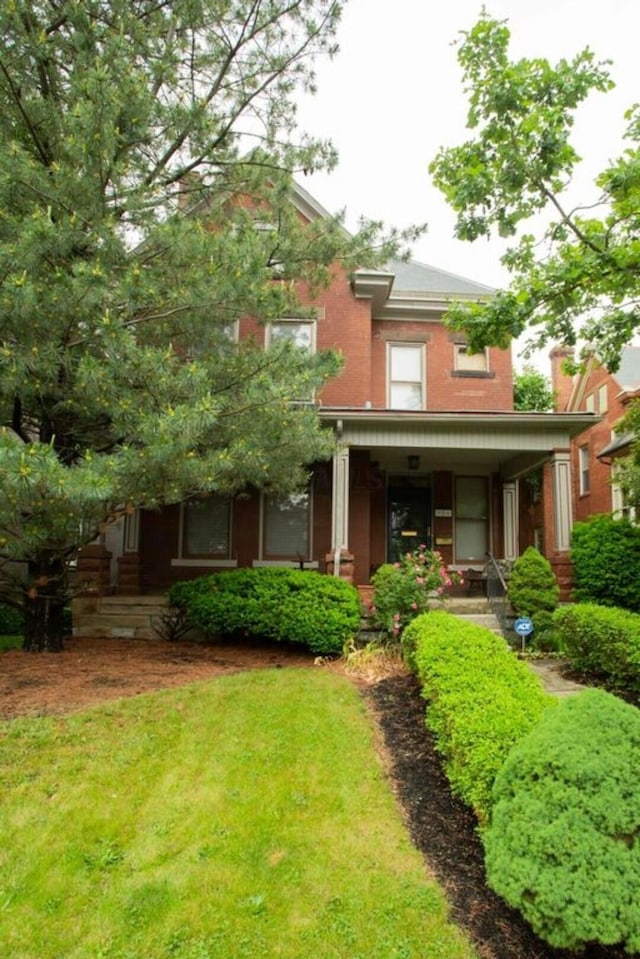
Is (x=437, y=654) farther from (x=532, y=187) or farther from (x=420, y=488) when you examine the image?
(x=420, y=488)

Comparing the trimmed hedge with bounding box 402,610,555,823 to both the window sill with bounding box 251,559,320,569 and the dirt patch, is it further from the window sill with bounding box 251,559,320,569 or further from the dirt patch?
the window sill with bounding box 251,559,320,569

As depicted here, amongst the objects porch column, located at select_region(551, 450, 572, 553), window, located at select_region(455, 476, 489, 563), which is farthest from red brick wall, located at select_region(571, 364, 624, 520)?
porch column, located at select_region(551, 450, 572, 553)

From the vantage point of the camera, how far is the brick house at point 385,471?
9.73 meters

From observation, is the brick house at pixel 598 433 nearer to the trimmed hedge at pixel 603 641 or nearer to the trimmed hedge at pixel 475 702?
the trimmed hedge at pixel 603 641

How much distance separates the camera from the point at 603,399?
19281 mm

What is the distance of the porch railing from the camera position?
9.02m

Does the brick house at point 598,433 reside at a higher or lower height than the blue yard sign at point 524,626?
higher

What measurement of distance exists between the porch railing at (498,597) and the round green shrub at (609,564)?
1.08m

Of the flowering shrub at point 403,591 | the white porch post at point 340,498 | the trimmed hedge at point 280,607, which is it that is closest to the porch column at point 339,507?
the white porch post at point 340,498

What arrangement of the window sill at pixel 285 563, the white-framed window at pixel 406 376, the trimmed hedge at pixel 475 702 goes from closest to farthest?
the trimmed hedge at pixel 475 702, the window sill at pixel 285 563, the white-framed window at pixel 406 376

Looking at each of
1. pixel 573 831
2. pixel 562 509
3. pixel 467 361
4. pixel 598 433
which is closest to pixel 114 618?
pixel 562 509

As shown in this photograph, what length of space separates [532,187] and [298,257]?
3.09 metres

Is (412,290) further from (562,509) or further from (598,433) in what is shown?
(598,433)

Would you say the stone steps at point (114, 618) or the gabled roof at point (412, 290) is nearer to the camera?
the stone steps at point (114, 618)
